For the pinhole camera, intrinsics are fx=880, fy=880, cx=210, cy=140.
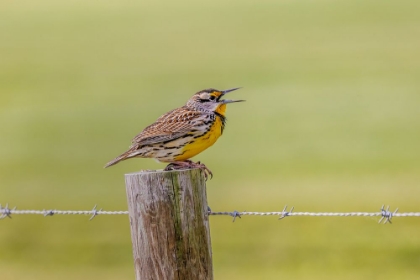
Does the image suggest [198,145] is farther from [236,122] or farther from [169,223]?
[236,122]

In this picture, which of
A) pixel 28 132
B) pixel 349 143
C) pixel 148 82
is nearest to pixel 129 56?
pixel 148 82

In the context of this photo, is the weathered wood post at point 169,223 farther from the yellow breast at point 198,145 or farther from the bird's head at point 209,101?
the bird's head at point 209,101

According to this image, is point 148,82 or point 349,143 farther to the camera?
point 148,82

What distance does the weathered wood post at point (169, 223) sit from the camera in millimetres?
4652

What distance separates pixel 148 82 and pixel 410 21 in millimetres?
11065

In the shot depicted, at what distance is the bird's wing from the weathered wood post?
5.40 ft

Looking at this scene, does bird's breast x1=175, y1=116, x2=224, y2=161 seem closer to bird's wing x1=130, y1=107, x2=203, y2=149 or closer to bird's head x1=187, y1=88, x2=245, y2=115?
bird's wing x1=130, y1=107, x2=203, y2=149

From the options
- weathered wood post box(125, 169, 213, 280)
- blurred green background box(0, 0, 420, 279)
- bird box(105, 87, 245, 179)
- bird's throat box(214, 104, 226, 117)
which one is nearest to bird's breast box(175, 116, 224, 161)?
bird box(105, 87, 245, 179)

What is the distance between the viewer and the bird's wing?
635cm

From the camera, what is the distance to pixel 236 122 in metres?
25.5

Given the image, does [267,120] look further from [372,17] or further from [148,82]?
[372,17]

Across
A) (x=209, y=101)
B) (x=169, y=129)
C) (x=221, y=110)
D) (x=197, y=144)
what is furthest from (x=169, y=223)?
(x=209, y=101)

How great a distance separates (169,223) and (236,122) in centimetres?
2089

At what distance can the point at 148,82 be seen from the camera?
3172 cm
